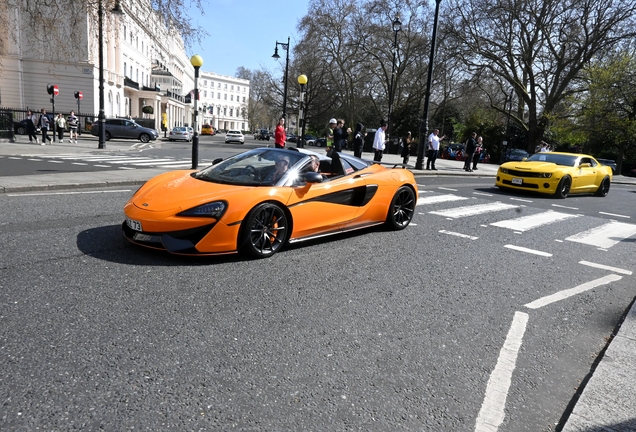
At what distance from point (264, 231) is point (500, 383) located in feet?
9.75

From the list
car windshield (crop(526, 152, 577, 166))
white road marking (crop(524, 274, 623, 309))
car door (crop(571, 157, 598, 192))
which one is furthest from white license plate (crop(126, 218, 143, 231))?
car windshield (crop(526, 152, 577, 166))

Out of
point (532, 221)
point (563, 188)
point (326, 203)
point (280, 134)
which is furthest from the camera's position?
point (280, 134)

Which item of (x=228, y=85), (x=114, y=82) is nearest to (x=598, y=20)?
(x=114, y=82)

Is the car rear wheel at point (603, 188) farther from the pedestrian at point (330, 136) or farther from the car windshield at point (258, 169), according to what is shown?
the car windshield at point (258, 169)

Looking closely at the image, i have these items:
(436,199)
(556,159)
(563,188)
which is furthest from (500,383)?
(556,159)

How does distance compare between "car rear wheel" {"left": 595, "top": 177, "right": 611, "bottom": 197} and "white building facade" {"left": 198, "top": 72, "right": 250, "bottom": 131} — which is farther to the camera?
"white building facade" {"left": 198, "top": 72, "right": 250, "bottom": 131}

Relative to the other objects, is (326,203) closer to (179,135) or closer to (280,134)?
(280,134)

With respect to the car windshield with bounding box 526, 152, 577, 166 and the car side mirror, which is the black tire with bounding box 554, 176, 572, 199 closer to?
the car windshield with bounding box 526, 152, 577, 166

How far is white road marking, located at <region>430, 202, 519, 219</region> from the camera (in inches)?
367

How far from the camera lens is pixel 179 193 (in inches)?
205

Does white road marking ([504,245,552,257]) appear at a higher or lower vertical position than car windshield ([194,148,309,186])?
lower

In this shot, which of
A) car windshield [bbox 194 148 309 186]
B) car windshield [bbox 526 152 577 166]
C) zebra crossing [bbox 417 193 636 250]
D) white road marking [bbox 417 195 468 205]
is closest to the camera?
car windshield [bbox 194 148 309 186]

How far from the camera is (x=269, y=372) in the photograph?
2.93 meters

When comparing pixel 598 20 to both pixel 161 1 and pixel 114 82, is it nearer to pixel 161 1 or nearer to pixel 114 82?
pixel 161 1
